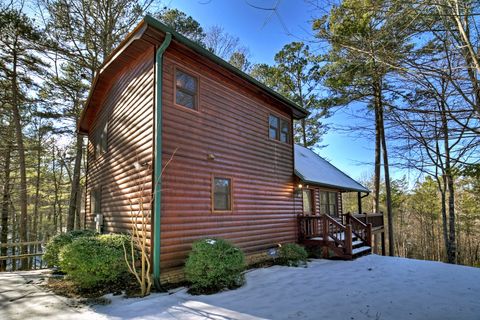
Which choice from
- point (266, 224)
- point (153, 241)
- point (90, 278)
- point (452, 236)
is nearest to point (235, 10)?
point (153, 241)

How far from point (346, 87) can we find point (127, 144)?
342 inches

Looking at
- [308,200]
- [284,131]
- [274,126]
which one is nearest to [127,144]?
[274,126]

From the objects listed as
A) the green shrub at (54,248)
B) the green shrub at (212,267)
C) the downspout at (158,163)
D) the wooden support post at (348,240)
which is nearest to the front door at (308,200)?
the wooden support post at (348,240)

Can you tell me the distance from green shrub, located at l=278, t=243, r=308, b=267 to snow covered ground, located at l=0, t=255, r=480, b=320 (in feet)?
3.11

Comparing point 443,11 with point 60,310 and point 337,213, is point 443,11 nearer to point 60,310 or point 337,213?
point 60,310

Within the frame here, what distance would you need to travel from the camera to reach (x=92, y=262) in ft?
16.8

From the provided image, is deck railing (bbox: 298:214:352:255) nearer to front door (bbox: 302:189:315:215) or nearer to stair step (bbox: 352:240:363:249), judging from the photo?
stair step (bbox: 352:240:363:249)

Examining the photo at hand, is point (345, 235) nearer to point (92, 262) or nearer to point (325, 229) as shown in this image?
point (325, 229)

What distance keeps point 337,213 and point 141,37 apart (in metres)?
12.4

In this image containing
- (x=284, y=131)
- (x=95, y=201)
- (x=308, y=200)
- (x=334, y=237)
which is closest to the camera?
(x=334, y=237)

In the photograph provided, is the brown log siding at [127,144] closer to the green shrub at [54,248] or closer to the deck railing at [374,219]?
the green shrub at [54,248]

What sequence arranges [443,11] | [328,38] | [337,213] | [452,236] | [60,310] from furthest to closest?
[337,213] → [452,236] → [60,310] → [328,38] → [443,11]

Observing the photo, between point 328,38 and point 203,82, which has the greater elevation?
point 203,82

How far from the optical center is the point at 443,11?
11.0ft
